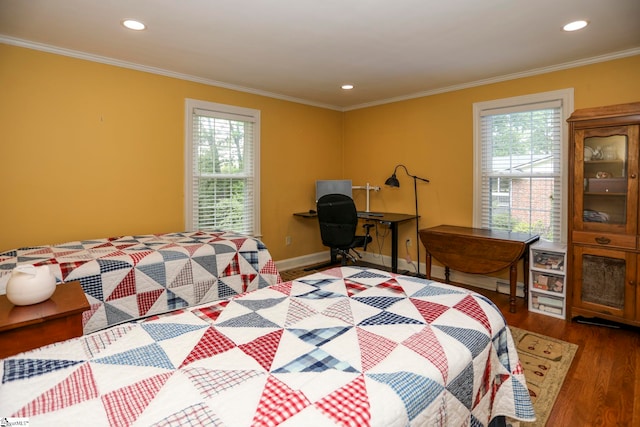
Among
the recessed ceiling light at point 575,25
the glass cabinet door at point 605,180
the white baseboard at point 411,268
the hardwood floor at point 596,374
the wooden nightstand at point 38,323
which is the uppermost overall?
the recessed ceiling light at point 575,25

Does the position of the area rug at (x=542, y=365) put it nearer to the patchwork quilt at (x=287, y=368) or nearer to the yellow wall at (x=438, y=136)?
the patchwork quilt at (x=287, y=368)

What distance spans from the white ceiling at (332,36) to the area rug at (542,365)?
2.25m

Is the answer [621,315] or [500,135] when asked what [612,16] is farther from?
[621,315]

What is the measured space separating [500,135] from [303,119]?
7.85 ft

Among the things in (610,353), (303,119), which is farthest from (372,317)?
(303,119)

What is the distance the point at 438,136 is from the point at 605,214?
74.2 inches

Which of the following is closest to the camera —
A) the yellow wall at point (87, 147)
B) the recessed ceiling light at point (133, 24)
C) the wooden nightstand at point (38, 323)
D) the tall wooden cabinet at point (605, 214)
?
the wooden nightstand at point (38, 323)

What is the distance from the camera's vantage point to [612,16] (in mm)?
2377

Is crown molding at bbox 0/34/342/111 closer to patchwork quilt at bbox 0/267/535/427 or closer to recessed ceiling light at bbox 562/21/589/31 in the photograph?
patchwork quilt at bbox 0/267/535/427

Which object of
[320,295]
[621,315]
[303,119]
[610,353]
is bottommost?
[610,353]

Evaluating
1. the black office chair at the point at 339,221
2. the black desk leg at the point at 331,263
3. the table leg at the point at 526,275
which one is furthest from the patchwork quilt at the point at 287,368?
the black desk leg at the point at 331,263

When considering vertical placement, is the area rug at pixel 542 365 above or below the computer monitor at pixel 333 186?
below

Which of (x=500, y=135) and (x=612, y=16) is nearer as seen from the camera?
(x=612, y=16)

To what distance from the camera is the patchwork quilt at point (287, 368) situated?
2.58 feet
